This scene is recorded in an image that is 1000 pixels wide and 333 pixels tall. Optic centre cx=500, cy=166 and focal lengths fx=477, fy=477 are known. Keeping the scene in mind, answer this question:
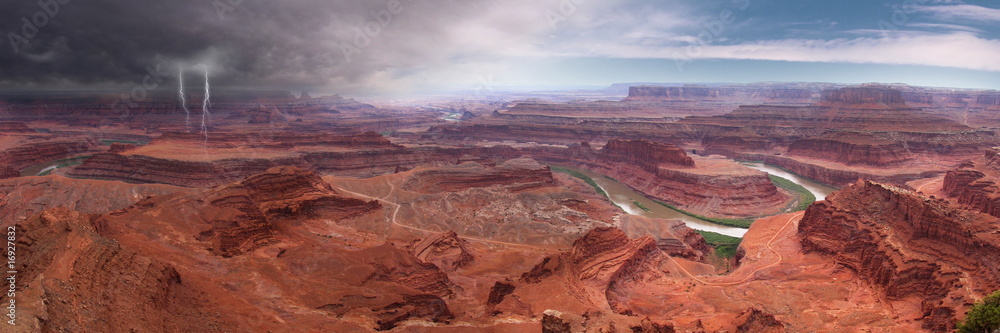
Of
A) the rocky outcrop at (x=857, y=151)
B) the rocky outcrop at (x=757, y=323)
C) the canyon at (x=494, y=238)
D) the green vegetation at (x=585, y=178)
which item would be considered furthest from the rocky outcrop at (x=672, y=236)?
the rocky outcrop at (x=857, y=151)

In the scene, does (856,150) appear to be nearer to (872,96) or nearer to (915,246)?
(872,96)

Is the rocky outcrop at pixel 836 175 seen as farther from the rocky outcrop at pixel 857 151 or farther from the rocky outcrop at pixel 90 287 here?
the rocky outcrop at pixel 90 287

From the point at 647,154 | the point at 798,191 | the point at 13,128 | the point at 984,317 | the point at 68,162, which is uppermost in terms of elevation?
the point at 13,128

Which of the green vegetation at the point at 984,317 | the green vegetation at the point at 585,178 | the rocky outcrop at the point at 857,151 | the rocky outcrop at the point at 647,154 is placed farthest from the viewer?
the rocky outcrop at the point at 857,151

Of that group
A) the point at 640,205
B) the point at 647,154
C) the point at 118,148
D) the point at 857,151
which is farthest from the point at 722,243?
the point at 118,148

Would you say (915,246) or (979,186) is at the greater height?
(979,186)

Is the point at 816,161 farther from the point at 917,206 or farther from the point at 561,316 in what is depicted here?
the point at 561,316
